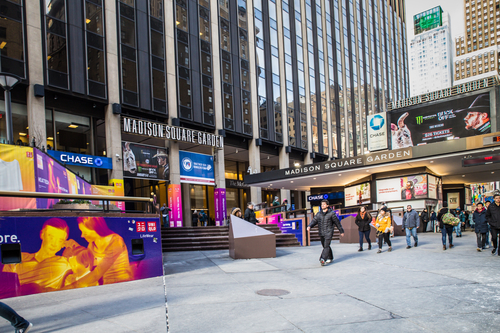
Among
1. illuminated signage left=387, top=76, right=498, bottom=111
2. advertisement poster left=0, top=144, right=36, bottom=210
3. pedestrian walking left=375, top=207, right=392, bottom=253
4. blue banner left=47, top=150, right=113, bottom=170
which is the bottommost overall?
pedestrian walking left=375, top=207, right=392, bottom=253

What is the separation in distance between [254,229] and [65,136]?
15173 mm

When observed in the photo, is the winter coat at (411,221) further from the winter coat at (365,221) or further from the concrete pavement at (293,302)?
the concrete pavement at (293,302)

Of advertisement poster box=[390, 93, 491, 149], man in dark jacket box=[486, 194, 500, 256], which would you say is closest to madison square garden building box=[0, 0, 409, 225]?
advertisement poster box=[390, 93, 491, 149]

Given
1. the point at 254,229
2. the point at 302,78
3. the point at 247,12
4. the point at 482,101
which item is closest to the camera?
the point at 254,229

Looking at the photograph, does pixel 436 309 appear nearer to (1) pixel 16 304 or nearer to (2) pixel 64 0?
(1) pixel 16 304

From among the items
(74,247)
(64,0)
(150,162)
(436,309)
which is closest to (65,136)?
(150,162)

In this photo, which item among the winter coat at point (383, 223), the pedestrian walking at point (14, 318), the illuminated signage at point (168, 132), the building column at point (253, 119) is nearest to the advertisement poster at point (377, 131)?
the building column at point (253, 119)

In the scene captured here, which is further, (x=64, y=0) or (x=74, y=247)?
(x=64, y=0)

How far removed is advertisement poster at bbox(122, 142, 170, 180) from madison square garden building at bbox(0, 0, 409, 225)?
0.07 meters

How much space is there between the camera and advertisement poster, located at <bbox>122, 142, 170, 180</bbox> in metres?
24.3

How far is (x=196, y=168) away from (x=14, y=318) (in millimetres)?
24845

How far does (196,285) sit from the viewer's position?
307 inches

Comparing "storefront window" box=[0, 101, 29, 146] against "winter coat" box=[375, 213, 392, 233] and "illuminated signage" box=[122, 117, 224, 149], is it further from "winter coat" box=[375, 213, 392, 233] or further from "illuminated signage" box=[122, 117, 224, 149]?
"winter coat" box=[375, 213, 392, 233]

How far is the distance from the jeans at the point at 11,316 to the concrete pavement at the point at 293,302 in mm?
457
